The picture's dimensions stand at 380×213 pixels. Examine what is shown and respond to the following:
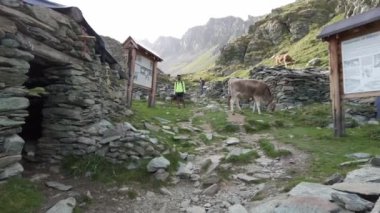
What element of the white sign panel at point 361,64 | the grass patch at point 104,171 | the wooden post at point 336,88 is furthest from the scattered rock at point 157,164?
the white sign panel at point 361,64

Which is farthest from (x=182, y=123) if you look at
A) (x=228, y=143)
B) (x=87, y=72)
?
(x=87, y=72)

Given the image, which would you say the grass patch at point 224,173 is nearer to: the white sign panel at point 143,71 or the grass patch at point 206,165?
the grass patch at point 206,165

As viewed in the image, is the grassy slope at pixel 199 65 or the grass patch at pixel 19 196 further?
the grassy slope at pixel 199 65

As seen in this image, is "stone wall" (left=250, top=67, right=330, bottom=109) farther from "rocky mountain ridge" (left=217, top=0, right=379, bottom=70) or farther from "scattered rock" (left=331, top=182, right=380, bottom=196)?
"rocky mountain ridge" (left=217, top=0, right=379, bottom=70)

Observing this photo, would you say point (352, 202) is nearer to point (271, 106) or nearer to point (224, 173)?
point (224, 173)

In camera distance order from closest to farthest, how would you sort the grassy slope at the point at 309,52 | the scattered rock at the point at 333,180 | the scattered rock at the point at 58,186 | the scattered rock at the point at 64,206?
the scattered rock at the point at 64,206 → the scattered rock at the point at 333,180 → the scattered rock at the point at 58,186 → the grassy slope at the point at 309,52

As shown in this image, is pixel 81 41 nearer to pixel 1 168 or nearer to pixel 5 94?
pixel 5 94

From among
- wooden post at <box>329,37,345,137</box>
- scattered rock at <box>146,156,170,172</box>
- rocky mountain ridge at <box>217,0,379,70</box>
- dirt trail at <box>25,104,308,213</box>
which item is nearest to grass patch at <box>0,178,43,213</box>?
dirt trail at <box>25,104,308,213</box>

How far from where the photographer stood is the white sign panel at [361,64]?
1048 cm

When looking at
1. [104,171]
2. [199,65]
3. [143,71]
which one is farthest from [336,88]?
[199,65]

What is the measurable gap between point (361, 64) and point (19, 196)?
393 inches

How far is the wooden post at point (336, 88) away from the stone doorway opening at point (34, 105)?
8812 mm

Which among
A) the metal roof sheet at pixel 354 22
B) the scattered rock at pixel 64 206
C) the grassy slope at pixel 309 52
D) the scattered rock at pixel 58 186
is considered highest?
the grassy slope at pixel 309 52

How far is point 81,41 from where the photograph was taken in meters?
9.07
